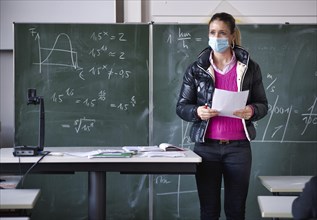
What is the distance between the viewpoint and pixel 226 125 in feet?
9.00

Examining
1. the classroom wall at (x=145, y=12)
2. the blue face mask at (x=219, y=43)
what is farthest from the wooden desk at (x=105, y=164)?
the classroom wall at (x=145, y=12)

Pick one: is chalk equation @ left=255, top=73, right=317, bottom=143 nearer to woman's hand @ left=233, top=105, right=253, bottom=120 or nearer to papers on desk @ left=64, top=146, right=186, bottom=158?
woman's hand @ left=233, top=105, right=253, bottom=120

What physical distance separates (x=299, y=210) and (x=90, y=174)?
4.18ft

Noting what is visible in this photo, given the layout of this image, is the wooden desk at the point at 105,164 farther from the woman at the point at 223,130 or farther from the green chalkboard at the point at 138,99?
the green chalkboard at the point at 138,99

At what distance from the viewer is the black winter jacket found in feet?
9.05

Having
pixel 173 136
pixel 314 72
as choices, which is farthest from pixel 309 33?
pixel 173 136

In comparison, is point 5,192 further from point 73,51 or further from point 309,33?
point 309,33

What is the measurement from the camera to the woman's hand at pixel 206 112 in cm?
265

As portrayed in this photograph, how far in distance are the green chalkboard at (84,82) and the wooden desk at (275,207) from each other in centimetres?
190

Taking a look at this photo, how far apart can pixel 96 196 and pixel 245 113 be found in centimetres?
94

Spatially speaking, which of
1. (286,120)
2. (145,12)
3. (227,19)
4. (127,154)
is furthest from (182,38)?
A: (127,154)

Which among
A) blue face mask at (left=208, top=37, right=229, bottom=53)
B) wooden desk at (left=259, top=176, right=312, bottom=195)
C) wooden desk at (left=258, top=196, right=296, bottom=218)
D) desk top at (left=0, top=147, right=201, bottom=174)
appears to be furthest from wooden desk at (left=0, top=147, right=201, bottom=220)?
wooden desk at (left=259, top=176, right=312, bottom=195)

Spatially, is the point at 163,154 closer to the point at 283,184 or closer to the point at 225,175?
the point at 225,175

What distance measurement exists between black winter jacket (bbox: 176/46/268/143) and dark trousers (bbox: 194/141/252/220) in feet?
0.28
